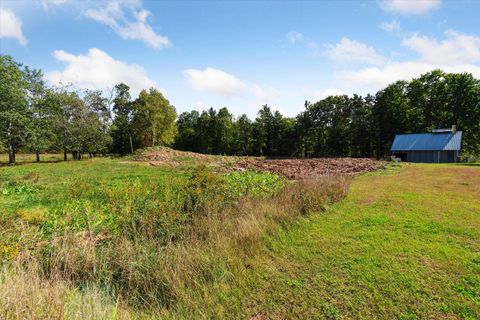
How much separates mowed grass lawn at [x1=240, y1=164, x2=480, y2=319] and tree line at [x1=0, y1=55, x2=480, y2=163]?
3200cm

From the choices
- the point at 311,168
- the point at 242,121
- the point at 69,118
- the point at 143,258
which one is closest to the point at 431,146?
the point at 311,168

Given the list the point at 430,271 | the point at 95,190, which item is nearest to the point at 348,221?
the point at 430,271

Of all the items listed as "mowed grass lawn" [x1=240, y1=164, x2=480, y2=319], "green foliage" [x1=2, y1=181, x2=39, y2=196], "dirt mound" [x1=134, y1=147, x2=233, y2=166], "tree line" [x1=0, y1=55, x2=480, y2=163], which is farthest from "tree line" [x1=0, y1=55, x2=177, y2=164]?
"mowed grass lawn" [x1=240, y1=164, x2=480, y2=319]

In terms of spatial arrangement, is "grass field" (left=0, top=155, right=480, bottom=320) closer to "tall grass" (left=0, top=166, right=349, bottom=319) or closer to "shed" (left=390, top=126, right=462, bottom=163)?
"tall grass" (left=0, top=166, right=349, bottom=319)

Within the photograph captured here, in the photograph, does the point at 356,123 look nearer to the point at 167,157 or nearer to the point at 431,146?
the point at 431,146

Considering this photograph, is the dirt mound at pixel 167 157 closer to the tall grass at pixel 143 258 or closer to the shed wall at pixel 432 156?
the tall grass at pixel 143 258

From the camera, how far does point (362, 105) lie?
146ft

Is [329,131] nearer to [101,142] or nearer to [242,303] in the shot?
[101,142]

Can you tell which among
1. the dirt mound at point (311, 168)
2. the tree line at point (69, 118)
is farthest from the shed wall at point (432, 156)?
the tree line at point (69, 118)

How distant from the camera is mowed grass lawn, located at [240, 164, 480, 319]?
148 inches

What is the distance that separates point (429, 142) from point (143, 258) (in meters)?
39.5

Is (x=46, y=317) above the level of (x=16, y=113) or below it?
below

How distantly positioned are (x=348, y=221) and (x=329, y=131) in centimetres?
4317

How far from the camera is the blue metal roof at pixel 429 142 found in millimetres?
31062
